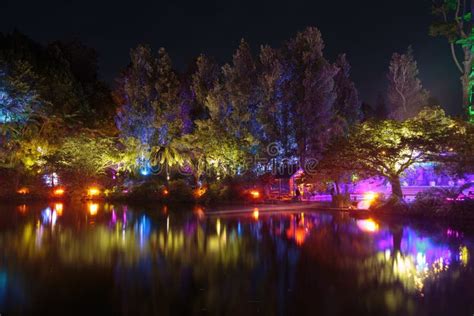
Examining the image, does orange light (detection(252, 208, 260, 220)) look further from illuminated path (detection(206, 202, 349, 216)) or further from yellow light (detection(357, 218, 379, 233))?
yellow light (detection(357, 218, 379, 233))

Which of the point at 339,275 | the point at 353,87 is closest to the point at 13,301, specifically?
the point at 339,275

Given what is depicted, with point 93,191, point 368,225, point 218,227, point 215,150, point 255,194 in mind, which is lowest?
point 368,225

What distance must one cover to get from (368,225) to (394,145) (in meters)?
5.24

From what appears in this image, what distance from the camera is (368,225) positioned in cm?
1678

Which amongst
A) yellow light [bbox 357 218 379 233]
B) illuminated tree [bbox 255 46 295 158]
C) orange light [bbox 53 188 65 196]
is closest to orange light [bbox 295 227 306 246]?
yellow light [bbox 357 218 379 233]

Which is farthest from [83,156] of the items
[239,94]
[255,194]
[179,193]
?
[255,194]

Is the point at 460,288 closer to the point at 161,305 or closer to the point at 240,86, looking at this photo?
the point at 161,305

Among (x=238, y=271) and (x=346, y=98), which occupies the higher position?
(x=346, y=98)

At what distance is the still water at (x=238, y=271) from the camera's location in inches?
273

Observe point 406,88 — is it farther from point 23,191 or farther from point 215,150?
point 23,191

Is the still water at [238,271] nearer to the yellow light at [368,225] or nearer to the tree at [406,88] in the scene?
the yellow light at [368,225]

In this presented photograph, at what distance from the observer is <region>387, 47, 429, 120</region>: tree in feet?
137

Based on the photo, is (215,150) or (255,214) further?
(215,150)

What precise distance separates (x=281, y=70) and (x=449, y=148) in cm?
1586
